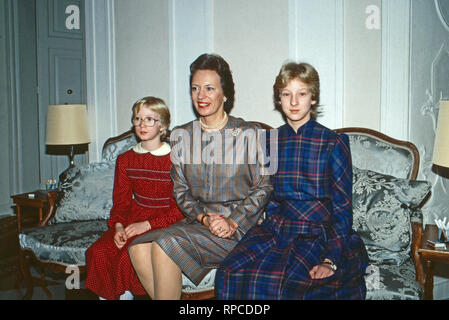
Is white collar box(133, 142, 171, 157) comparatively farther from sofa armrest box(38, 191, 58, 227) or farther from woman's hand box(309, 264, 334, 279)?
woman's hand box(309, 264, 334, 279)

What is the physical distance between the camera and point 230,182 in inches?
88.7

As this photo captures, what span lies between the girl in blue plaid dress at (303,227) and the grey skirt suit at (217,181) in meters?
0.09

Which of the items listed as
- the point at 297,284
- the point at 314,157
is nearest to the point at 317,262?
the point at 297,284

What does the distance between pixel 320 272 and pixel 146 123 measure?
1376 millimetres

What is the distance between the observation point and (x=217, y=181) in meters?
2.26

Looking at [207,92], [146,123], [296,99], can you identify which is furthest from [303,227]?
[146,123]

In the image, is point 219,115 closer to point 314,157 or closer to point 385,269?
point 314,157

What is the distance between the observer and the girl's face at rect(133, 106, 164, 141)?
2455 millimetres

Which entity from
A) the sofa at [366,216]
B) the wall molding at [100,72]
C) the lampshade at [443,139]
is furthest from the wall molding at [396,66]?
the wall molding at [100,72]

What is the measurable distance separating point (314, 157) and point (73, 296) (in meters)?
2.02

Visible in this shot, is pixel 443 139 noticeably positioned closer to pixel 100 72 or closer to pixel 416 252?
pixel 416 252

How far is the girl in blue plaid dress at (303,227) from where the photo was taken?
5.71 ft

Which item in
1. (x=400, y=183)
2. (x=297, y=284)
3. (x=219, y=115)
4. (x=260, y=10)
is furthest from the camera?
(x=260, y=10)

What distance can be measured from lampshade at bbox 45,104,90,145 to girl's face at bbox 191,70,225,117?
5.24ft
